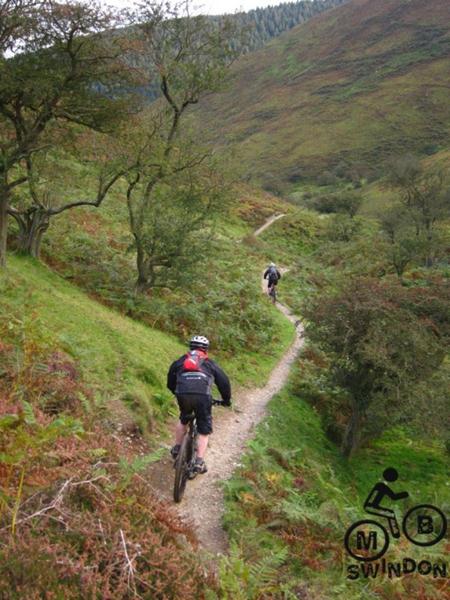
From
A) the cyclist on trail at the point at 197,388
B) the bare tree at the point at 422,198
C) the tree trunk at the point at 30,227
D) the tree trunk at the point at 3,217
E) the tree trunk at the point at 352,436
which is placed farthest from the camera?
the bare tree at the point at 422,198

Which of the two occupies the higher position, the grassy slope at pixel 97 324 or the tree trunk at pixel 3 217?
the tree trunk at pixel 3 217

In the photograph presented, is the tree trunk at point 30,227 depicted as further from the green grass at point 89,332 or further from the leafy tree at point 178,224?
the leafy tree at point 178,224

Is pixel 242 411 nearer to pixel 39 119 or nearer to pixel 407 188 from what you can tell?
pixel 39 119

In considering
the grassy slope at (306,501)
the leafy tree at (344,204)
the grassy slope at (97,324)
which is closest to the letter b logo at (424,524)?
the grassy slope at (306,501)

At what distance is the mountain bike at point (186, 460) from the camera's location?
730 cm

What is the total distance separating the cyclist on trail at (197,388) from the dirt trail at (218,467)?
2.60 ft

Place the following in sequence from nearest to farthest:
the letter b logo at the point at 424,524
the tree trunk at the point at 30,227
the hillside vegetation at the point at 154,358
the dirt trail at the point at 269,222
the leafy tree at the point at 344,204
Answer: the hillside vegetation at the point at 154,358 < the letter b logo at the point at 424,524 < the tree trunk at the point at 30,227 < the dirt trail at the point at 269,222 < the leafy tree at the point at 344,204

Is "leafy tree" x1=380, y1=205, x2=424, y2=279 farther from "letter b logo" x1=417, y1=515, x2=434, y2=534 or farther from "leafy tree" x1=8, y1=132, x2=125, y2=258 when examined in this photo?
"letter b logo" x1=417, y1=515, x2=434, y2=534

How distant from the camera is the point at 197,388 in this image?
23.7 feet

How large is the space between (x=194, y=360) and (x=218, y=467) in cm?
329

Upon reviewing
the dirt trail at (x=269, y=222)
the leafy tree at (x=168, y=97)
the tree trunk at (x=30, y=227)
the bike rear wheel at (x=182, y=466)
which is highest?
the leafy tree at (x=168, y=97)

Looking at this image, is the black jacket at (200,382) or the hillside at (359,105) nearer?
the black jacket at (200,382)

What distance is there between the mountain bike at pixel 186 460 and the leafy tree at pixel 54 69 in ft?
29.5

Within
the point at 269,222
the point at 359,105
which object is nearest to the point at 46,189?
the point at 269,222
